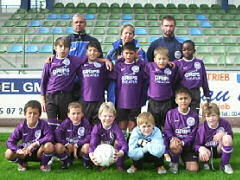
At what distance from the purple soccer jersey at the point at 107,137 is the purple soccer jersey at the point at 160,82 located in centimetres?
69

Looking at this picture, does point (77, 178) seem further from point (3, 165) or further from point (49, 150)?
point (3, 165)

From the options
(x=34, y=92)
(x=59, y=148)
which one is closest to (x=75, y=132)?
(x=59, y=148)

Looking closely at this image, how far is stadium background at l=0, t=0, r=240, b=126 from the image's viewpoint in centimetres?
746

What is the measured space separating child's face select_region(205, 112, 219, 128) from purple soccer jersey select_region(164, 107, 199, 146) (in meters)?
0.19

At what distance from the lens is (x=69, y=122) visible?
4.29 m

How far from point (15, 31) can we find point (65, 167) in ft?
36.4

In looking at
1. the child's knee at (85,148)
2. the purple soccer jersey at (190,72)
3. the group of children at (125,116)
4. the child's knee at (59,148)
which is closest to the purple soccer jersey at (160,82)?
the group of children at (125,116)

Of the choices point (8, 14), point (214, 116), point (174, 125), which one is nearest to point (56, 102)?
point (174, 125)

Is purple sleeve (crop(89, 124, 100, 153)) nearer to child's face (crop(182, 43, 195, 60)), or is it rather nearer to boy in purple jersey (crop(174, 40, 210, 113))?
boy in purple jersey (crop(174, 40, 210, 113))

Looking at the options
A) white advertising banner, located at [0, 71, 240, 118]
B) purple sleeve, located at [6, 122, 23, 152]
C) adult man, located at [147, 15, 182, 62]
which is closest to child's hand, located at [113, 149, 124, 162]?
purple sleeve, located at [6, 122, 23, 152]

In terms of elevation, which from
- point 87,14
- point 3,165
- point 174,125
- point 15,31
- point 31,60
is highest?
point 87,14

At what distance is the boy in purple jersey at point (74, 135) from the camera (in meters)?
4.19

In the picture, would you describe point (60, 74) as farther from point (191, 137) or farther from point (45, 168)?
point (191, 137)

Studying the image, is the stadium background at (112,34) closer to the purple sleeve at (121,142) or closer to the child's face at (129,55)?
the child's face at (129,55)
